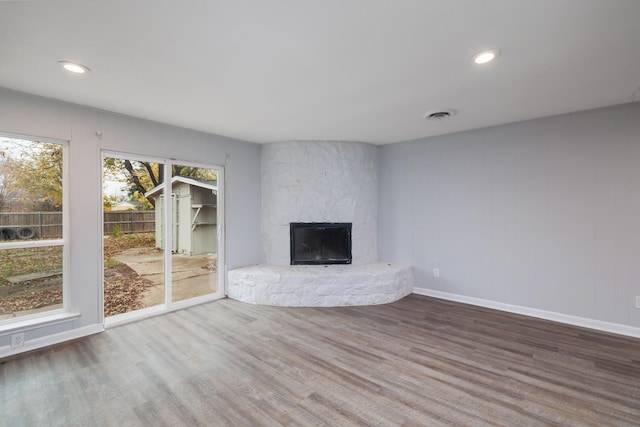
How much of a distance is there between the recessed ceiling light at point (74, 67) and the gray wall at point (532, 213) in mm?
4017

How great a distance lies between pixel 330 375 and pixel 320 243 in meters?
2.43

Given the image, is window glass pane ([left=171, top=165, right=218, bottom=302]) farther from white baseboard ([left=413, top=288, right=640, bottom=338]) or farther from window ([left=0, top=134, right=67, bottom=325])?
white baseboard ([left=413, top=288, right=640, bottom=338])

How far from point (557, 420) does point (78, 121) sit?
4757 millimetres

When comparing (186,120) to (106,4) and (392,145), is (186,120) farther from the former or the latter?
(392,145)

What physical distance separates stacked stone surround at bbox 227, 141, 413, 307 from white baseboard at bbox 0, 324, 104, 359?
1649mm

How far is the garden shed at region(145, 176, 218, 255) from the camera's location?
12.2 feet

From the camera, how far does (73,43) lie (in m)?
1.90

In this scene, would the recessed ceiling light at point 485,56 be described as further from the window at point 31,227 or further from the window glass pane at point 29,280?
the window glass pane at point 29,280

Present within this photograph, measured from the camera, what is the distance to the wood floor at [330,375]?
189 centimetres

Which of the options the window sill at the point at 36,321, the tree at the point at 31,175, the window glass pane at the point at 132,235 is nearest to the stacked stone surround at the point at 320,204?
the window glass pane at the point at 132,235

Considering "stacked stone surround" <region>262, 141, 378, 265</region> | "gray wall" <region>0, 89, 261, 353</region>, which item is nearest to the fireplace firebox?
"stacked stone surround" <region>262, 141, 378, 265</region>

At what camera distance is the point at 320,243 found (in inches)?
182

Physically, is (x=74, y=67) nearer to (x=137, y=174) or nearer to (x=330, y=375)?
(x=137, y=174)

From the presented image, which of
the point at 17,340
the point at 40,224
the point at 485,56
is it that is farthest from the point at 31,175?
the point at 485,56
